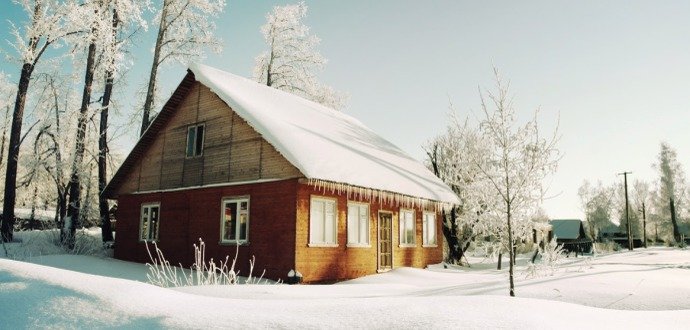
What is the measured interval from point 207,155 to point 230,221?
8.51ft

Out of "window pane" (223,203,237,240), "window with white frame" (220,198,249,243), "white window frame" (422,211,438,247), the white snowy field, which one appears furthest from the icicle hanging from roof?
the white snowy field

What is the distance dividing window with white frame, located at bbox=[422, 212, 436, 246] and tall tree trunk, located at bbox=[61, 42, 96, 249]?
1431 cm

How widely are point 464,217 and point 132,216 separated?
1534 centimetres

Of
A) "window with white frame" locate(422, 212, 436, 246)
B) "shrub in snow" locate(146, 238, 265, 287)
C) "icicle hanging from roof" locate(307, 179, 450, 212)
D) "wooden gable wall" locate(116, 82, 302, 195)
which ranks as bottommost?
"shrub in snow" locate(146, 238, 265, 287)

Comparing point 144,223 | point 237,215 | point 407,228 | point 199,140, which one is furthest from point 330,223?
point 144,223

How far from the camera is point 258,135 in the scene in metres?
14.4

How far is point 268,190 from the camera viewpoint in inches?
556

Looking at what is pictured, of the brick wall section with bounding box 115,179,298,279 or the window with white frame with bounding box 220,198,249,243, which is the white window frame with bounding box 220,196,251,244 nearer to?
the window with white frame with bounding box 220,198,249,243

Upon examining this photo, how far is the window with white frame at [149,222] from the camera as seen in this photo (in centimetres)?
1784

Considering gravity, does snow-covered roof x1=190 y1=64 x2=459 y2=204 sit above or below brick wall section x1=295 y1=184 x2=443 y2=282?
above

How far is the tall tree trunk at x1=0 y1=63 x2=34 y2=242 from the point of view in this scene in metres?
18.6

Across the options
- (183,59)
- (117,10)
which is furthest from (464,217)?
(117,10)

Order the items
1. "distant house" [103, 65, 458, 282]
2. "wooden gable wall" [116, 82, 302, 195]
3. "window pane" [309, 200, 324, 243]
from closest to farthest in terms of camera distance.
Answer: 1. "distant house" [103, 65, 458, 282]
2. "window pane" [309, 200, 324, 243]
3. "wooden gable wall" [116, 82, 302, 195]

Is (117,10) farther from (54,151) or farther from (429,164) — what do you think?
(429,164)
